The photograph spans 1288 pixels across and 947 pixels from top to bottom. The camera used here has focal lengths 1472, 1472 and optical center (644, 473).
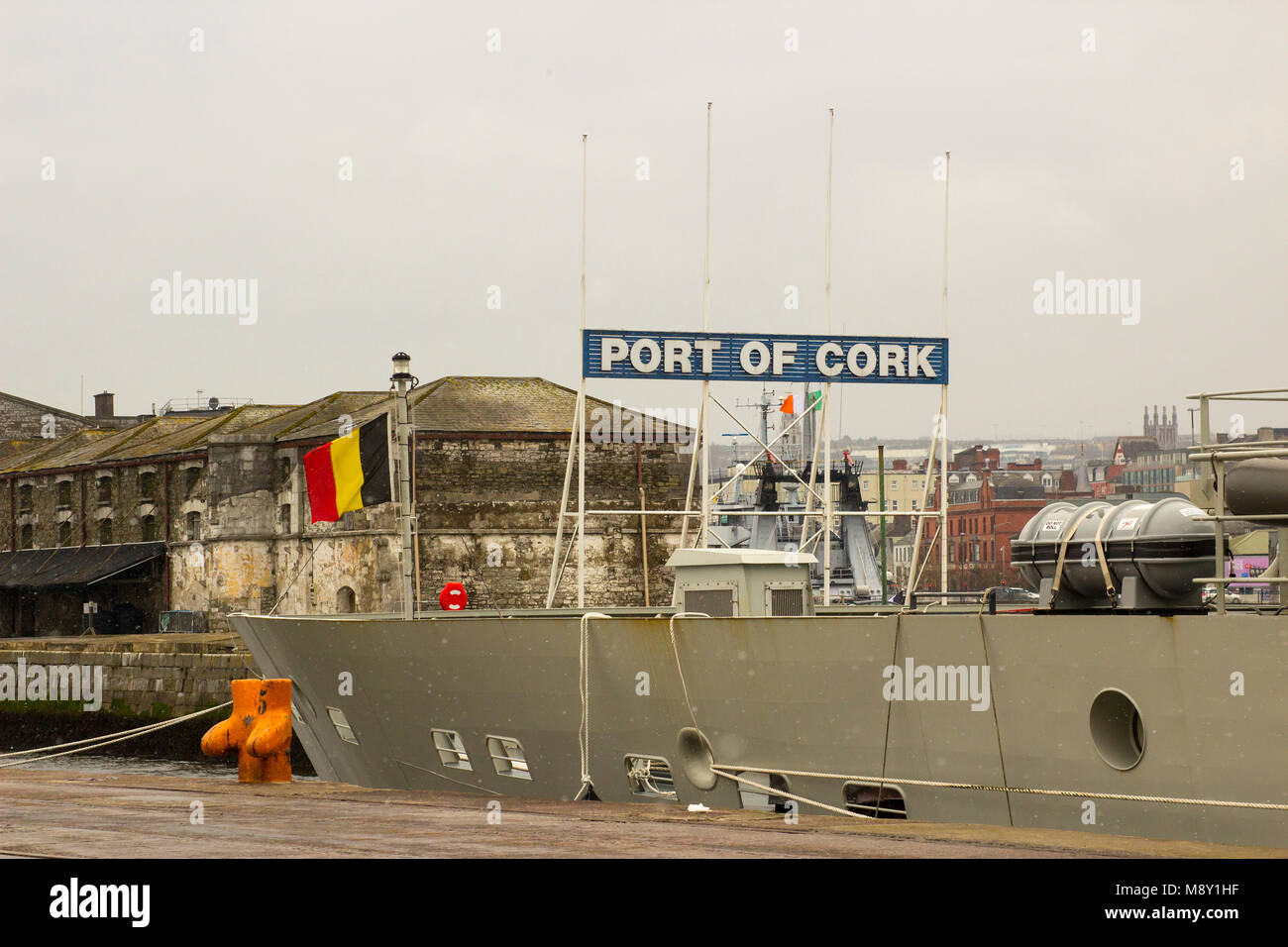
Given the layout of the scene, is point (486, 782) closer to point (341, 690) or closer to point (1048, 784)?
point (341, 690)

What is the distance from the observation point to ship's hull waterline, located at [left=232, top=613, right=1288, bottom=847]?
13008 millimetres

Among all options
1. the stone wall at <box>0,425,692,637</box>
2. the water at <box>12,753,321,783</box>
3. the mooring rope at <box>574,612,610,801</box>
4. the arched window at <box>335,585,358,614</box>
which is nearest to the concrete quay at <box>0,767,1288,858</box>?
the mooring rope at <box>574,612,610,801</box>

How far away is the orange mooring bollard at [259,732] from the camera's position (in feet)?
50.9

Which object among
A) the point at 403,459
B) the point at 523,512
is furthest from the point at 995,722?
the point at 523,512

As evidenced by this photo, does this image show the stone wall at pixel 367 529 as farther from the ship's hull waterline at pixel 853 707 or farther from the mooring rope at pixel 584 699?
the mooring rope at pixel 584 699

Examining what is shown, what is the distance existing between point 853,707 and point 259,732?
6345 millimetres

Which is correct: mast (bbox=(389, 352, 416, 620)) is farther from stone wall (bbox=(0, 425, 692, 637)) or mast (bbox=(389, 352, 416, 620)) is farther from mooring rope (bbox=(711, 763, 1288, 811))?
stone wall (bbox=(0, 425, 692, 637))

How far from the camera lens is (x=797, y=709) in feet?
53.4

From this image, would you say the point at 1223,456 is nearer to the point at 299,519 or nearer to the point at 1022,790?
the point at 1022,790

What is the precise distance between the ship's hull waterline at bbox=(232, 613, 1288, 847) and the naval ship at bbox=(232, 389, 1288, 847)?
0.08ft

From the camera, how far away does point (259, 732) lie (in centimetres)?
1561

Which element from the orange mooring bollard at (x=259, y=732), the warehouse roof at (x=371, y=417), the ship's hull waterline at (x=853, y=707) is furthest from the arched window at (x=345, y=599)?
the orange mooring bollard at (x=259, y=732)

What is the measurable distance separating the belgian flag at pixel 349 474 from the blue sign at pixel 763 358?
416cm
